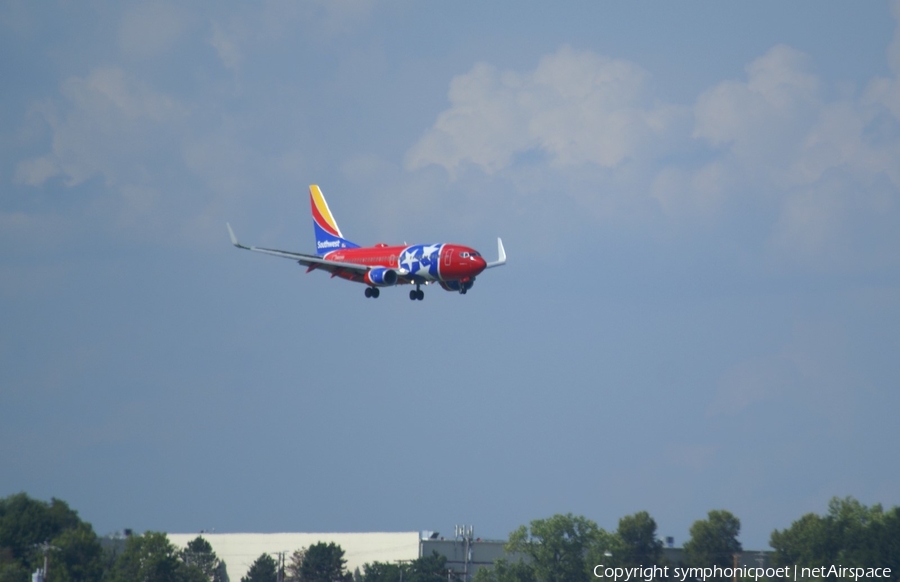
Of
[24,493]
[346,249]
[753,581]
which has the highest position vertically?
[346,249]

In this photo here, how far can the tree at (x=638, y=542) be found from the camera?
5256 inches

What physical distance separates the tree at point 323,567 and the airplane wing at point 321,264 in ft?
228

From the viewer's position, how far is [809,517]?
458 feet

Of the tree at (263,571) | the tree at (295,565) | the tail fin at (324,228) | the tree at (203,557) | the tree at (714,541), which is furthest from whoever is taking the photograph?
the tree at (203,557)

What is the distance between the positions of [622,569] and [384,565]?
29.4 m

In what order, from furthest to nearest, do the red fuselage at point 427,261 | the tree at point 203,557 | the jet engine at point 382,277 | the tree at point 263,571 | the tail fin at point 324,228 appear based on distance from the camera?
the tree at point 203,557 < the tree at point 263,571 < the tail fin at point 324,228 < the jet engine at point 382,277 < the red fuselage at point 427,261

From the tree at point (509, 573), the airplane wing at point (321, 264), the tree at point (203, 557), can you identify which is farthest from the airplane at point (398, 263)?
the tree at point (203, 557)

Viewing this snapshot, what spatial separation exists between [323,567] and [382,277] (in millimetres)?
75830

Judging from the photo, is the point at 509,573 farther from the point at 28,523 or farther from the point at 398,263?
the point at 398,263

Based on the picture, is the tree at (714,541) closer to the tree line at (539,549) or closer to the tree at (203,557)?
the tree line at (539,549)

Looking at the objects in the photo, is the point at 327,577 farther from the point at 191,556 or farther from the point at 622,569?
the point at 622,569

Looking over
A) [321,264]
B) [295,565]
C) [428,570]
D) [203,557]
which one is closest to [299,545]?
[295,565]

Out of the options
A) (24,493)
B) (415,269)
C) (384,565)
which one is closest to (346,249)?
(415,269)

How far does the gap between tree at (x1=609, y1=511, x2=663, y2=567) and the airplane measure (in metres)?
60.7
